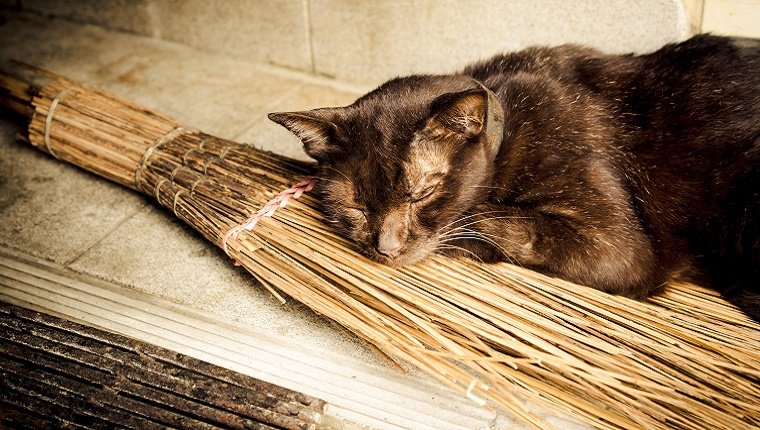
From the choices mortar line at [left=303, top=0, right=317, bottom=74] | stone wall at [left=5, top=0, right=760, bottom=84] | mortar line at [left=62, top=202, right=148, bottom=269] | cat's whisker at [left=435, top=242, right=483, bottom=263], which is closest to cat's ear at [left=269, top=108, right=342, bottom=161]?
cat's whisker at [left=435, top=242, right=483, bottom=263]

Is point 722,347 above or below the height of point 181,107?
below

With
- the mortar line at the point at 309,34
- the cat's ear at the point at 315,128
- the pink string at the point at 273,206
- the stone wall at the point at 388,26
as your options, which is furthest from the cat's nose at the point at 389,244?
the mortar line at the point at 309,34

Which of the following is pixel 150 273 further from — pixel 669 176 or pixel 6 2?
pixel 6 2

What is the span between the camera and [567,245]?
7.11 ft

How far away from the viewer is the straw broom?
1.85 meters

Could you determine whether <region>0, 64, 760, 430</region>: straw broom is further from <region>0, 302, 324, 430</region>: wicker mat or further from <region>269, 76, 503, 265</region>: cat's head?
<region>0, 302, 324, 430</region>: wicker mat

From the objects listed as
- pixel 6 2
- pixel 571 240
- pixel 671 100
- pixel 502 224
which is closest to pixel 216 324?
pixel 502 224

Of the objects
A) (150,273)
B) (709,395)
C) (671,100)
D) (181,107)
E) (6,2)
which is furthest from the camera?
(6,2)

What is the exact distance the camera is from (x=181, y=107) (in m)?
3.62

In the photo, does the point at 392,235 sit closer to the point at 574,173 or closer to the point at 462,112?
the point at 462,112

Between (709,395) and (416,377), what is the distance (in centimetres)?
89

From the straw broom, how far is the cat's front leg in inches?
2.1

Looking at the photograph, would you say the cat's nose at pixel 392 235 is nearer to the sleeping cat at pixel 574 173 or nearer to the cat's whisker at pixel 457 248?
the sleeping cat at pixel 574 173

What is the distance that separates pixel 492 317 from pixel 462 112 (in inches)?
25.8
